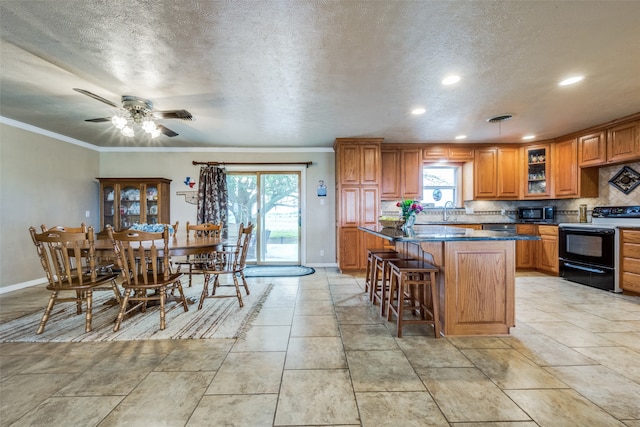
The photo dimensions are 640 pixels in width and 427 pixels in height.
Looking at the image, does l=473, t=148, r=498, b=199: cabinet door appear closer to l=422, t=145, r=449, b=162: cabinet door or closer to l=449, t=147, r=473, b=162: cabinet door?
l=449, t=147, r=473, b=162: cabinet door

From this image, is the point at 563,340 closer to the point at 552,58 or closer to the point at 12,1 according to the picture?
the point at 552,58

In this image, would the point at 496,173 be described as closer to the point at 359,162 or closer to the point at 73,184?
the point at 359,162

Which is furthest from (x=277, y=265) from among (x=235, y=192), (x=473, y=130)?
(x=473, y=130)

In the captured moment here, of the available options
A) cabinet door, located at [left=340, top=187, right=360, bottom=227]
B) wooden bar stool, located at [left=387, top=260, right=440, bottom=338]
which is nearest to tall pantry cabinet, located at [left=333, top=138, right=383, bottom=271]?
cabinet door, located at [left=340, top=187, right=360, bottom=227]

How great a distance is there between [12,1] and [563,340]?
180 inches

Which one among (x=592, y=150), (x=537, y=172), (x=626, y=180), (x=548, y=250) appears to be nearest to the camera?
(x=626, y=180)

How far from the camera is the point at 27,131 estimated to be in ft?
13.6

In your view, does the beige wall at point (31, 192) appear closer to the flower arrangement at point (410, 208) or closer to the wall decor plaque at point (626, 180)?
the flower arrangement at point (410, 208)

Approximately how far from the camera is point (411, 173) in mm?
5320

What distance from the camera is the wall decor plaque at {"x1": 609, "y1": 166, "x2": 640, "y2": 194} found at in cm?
407

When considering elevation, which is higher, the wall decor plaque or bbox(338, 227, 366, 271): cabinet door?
the wall decor plaque

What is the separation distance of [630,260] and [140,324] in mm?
5721

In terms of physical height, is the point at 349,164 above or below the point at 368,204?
above

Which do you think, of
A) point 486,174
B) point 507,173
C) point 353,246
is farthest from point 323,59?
point 507,173
